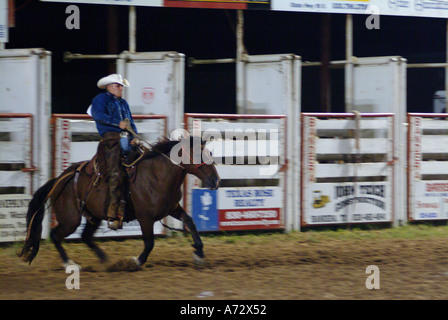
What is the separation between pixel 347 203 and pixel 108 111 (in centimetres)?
468

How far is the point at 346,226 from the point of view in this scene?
10648mm

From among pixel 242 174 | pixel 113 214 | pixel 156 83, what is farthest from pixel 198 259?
pixel 156 83

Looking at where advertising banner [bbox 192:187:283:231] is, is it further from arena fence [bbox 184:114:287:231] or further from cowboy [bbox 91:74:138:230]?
cowboy [bbox 91:74:138:230]

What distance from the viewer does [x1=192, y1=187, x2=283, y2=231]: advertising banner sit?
32.2ft

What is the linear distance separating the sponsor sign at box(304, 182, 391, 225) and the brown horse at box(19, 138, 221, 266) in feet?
10.5

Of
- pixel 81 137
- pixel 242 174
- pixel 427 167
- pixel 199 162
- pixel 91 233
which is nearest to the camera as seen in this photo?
pixel 199 162

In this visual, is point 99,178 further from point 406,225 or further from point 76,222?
point 406,225

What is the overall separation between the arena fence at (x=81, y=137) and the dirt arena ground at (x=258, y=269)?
11.4 inches

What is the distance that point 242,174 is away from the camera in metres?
9.98

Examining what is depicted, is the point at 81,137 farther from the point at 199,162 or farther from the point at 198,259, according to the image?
the point at 198,259

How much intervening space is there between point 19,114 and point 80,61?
1118cm

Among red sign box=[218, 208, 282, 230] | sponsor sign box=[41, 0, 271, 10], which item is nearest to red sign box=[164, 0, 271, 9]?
sponsor sign box=[41, 0, 271, 10]
